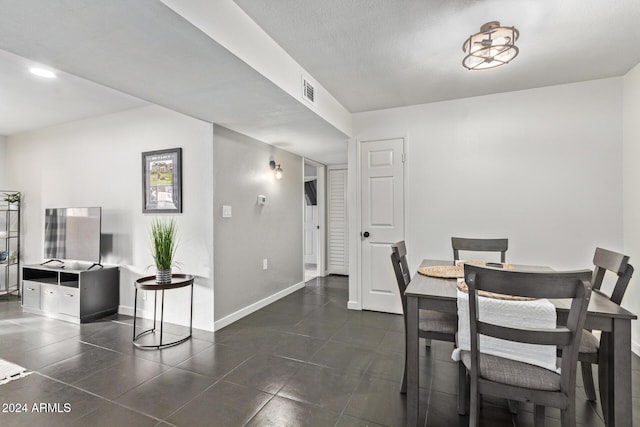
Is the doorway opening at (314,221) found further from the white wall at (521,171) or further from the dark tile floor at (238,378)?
the dark tile floor at (238,378)

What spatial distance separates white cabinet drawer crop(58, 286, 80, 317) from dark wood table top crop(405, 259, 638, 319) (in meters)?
3.56

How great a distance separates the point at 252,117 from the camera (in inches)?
112

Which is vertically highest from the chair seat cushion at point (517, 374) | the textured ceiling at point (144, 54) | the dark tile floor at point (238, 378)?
the textured ceiling at point (144, 54)

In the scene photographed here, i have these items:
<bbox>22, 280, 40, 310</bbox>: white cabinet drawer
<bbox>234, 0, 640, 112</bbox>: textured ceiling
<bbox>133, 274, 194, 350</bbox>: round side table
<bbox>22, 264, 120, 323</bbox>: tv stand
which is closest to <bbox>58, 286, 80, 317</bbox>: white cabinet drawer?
<bbox>22, 264, 120, 323</bbox>: tv stand

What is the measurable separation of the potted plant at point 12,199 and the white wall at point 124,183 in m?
0.10

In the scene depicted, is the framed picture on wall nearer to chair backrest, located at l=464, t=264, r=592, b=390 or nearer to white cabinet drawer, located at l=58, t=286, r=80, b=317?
white cabinet drawer, located at l=58, t=286, r=80, b=317

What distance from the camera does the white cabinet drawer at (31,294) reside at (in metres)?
3.62

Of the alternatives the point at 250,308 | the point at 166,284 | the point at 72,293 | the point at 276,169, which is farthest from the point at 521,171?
the point at 72,293

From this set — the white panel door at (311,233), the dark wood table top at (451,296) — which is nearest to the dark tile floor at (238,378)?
the dark wood table top at (451,296)

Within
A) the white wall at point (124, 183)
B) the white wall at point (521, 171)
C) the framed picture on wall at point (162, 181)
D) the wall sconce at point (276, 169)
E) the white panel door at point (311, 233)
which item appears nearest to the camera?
the white wall at point (521, 171)

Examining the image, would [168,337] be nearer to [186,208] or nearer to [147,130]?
[186,208]

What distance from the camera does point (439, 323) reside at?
6.20ft

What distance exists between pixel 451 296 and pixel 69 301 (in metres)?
3.92

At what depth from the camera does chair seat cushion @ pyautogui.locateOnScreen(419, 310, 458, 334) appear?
1837 mm
